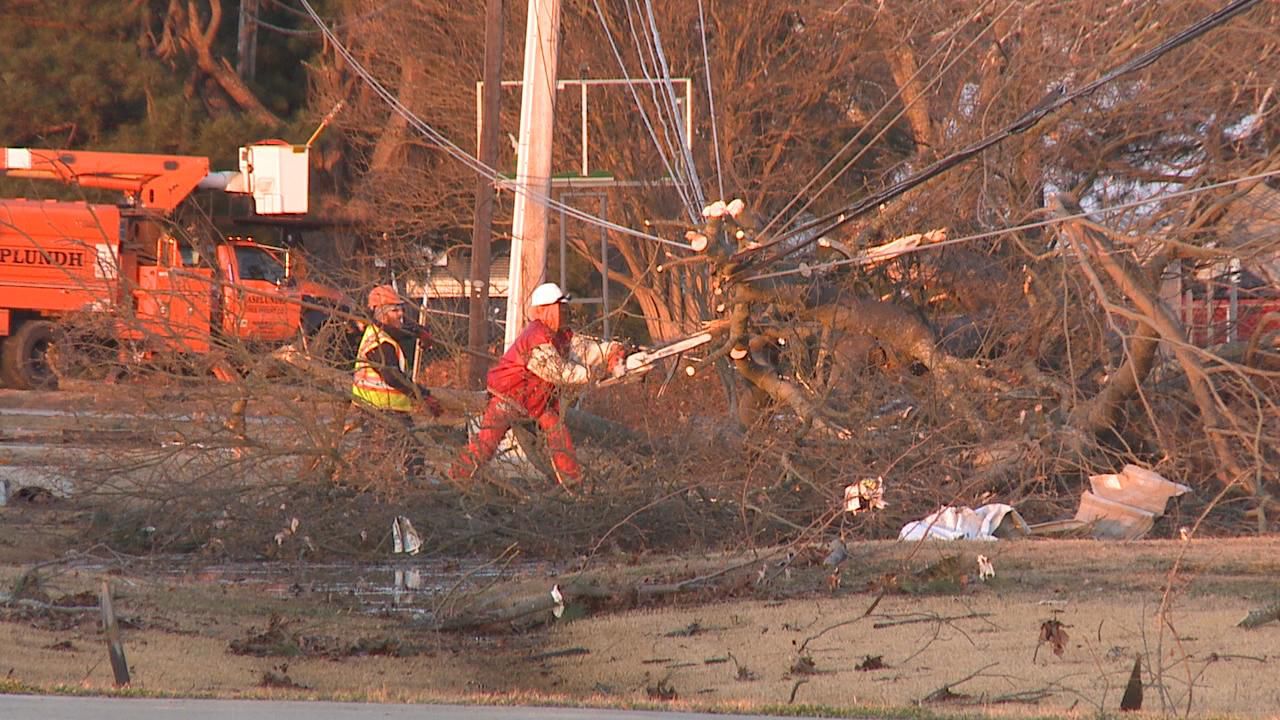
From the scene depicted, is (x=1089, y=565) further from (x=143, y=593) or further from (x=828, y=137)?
(x=828, y=137)

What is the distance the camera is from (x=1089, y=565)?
8547 millimetres

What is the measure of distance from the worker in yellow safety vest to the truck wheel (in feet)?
40.1

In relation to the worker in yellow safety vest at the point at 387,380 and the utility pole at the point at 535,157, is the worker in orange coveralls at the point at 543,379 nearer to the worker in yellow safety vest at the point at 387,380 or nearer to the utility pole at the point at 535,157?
the worker in yellow safety vest at the point at 387,380

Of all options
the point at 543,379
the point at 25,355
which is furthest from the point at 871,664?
the point at 25,355

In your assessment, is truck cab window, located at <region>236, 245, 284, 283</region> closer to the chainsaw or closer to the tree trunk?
the tree trunk

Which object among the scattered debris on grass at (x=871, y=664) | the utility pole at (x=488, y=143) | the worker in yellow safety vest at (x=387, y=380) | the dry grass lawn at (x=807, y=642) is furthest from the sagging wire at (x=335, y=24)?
the scattered debris on grass at (x=871, y=664)

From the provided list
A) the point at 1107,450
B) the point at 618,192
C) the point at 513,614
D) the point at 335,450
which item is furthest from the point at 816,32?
the point at 513,614

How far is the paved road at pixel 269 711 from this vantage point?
5.21 metres

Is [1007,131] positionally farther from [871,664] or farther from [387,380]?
[387,380]

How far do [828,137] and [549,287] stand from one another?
12.7 m

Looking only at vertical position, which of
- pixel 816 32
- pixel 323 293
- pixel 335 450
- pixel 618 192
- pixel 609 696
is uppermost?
pixel 816 32

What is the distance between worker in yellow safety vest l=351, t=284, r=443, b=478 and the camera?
10094 mm

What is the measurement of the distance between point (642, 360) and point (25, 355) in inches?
572

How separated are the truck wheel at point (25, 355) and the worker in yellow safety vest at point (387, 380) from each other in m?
12.2
